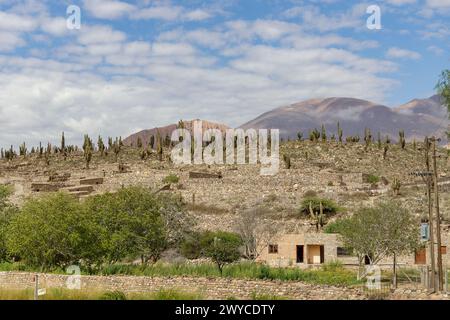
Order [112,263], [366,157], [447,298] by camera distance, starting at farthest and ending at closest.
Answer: [366,157], [112,263], [447,298]

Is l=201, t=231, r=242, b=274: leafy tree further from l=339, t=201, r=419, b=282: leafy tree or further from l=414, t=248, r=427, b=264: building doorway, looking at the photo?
l=414, t=248, r=427, b=264: building doorway

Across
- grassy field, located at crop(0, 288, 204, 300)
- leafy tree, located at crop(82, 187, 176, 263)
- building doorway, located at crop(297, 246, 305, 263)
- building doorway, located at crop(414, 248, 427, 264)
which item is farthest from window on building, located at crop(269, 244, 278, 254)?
grassy field, located at crop(0, 288, 204, 300)

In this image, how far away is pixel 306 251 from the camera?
151ft

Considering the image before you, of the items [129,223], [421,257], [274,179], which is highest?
[274,179]

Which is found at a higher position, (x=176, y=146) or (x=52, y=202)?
(x=176, y=146)

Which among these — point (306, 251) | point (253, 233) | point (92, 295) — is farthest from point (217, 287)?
point (253, 233)

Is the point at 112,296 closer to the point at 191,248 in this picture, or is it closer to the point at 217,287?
the point at 217,287

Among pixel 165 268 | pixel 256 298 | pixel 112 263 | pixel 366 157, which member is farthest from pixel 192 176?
pixel 256 298

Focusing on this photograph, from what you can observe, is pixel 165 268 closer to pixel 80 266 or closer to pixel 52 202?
pixel 80 266

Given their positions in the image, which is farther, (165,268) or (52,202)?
(52,202)

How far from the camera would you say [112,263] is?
38.0 metres

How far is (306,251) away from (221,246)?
21.3ft
